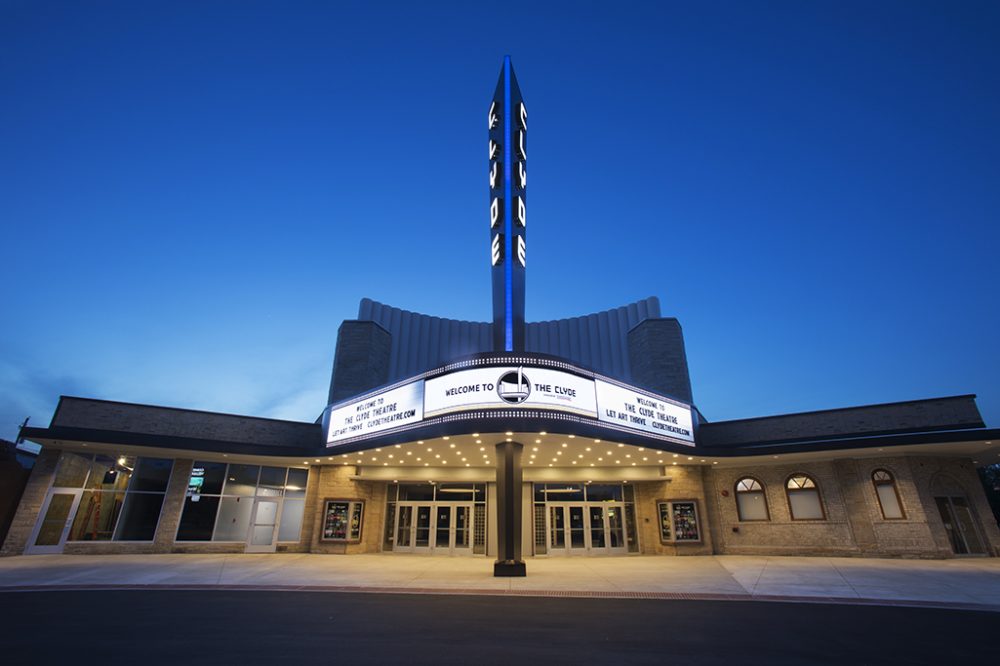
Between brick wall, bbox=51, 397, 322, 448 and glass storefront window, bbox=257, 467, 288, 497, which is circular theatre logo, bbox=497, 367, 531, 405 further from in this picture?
glass storefront window, bbox=257, 467, 288, 497

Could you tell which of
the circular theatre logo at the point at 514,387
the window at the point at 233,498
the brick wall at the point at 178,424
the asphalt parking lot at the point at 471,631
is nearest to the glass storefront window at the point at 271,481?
the window at the point at 233,498

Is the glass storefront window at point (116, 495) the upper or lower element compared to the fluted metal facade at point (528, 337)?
lower

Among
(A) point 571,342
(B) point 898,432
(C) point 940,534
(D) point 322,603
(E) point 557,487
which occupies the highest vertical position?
(A) point 571,342

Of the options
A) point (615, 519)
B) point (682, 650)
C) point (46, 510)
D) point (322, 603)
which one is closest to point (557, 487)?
point (615, 519)

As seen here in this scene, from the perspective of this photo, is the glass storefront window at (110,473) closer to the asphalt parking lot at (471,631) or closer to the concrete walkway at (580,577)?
the concrete walkway at (580,577)

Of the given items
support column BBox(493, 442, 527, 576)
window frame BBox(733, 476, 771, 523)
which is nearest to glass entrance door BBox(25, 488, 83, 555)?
support column BBox(493, 442, 527, 576)

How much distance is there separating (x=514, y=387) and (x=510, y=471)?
3038mm

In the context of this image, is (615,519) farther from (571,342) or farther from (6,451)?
(6,451)

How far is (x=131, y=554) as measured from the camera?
20031 mm

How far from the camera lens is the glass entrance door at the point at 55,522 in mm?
19031

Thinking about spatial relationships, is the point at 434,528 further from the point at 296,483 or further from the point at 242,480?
the point at 242,480

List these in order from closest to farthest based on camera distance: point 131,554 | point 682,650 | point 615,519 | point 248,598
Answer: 1. point 682,650
2. point 248,598
3. point 131,554
4. point 615,519

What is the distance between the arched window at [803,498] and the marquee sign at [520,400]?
6751 millimetres

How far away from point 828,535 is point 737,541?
12.4 ft
